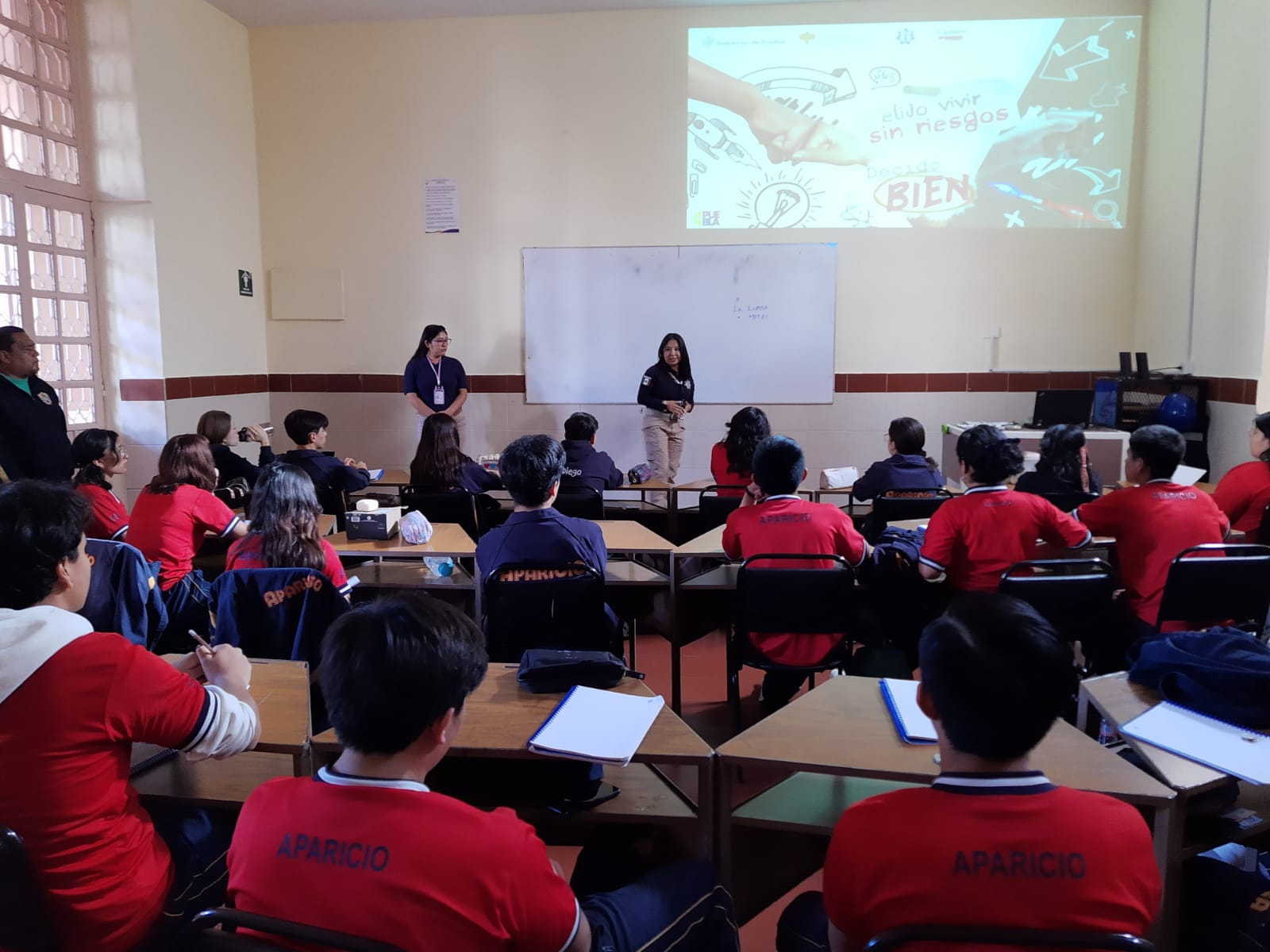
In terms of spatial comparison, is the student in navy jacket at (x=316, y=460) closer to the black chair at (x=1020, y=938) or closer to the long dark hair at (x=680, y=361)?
the long dark hair at (x=680, y=361)

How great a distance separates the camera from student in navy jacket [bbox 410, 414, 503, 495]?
4.09 metres

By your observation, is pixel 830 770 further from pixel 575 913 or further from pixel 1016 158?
pixel 1016 158

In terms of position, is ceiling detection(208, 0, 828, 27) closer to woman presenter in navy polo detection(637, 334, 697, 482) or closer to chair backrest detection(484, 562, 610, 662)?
woman presenter in navy polo detection(637, 334, 697, 482)

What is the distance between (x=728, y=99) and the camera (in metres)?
6.24

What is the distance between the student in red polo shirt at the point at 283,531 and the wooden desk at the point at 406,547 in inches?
25.6

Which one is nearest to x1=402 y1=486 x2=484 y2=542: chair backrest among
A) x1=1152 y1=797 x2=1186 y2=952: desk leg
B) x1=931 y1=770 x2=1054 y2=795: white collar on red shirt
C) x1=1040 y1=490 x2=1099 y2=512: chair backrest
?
x1=1040 y1=490 x2=1099 y2=512: chair backrest

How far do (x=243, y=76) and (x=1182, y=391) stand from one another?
23.5 ft

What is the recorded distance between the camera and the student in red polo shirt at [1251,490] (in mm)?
3334

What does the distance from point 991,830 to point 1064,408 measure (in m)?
5.35

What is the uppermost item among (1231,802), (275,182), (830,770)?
(275,182)

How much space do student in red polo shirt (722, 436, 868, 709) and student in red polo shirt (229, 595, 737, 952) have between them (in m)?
1.73

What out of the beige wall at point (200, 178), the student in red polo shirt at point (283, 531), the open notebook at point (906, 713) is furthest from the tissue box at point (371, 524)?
the beige wall at point (200, 178)

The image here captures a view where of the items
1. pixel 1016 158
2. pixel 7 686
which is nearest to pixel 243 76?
pixel 1016 158

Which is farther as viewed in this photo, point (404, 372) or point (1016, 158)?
point (404, 372)
